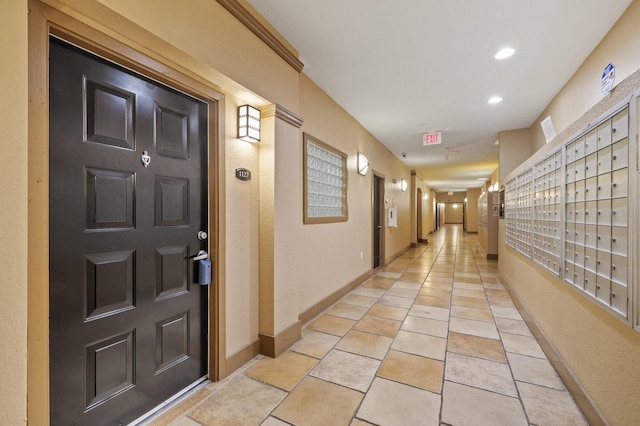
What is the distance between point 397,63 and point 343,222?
2086mm

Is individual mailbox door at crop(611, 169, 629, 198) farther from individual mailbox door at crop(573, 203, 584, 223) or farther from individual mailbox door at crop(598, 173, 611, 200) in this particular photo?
individual mailbox door at crop(573, 203, 584, 223)

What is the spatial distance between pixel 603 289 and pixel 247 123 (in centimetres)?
239

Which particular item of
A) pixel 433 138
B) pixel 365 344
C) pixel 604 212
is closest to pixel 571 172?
pixel 604 212

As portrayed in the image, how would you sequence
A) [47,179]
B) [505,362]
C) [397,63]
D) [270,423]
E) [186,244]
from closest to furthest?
[47,179] → [270,423] → [186,244] → [505,362] → [397,63]

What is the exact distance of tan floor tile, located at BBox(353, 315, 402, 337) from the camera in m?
2.81

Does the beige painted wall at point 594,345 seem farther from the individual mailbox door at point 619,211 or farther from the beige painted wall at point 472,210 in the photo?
the beige painted wall at point 472,210

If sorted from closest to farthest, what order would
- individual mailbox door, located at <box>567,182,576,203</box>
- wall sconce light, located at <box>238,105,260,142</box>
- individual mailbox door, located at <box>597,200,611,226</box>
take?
individual mailbox door, located at <box>597,200,611,226</box>, individual mailbox door, located at <box>567,182,576,203</box>, wall sconce light, located at <box>238,105,260,142</box>

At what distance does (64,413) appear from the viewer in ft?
4.09

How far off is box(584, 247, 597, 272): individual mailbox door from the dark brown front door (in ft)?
7.78

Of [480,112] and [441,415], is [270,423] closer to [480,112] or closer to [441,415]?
[441,415]

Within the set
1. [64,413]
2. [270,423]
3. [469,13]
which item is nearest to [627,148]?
[469,13]

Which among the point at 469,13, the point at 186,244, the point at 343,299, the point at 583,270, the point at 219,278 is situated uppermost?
the point at 469,13

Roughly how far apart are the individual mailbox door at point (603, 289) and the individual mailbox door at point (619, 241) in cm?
19

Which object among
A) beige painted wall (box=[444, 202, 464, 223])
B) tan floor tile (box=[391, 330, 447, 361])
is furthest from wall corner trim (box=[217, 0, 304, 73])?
beige painted wall (box=[444, 202, 464, 223])
